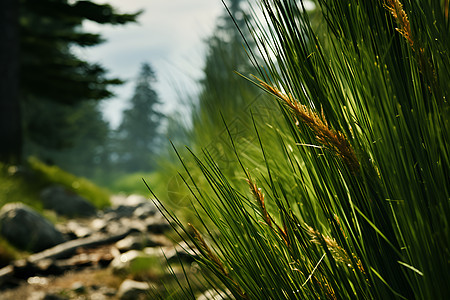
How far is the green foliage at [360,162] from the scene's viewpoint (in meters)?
0.73

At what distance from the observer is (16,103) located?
10.7m

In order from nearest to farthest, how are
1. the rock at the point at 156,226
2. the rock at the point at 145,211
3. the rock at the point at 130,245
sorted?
the rock at the point at 130,245 < the rock at the point at 156,226 < the rock at the point at 145,211

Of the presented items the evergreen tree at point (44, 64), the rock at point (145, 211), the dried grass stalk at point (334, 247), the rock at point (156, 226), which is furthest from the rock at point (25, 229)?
the dried grass stalk at point (334, 247)

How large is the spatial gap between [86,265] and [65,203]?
4137 mm

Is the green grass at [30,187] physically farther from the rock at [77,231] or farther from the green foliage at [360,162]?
the green foliage at [360,162]

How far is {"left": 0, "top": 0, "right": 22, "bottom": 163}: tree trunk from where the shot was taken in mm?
10312

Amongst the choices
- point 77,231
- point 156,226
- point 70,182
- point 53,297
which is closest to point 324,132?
point 53,297

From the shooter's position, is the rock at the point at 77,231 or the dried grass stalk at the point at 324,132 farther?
the rock at the point at 77,231

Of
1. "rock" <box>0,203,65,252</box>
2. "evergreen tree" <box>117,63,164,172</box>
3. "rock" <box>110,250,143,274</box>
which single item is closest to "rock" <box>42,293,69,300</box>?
"rock" <box>110,250,143,274</box>

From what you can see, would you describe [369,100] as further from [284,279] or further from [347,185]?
[284,279]

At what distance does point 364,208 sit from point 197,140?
2129mm

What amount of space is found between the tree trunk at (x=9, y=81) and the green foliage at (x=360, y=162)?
35.0 ft

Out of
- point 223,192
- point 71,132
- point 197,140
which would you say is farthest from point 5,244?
point 71,132

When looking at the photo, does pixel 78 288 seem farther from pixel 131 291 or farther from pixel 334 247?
pixel 334 247
